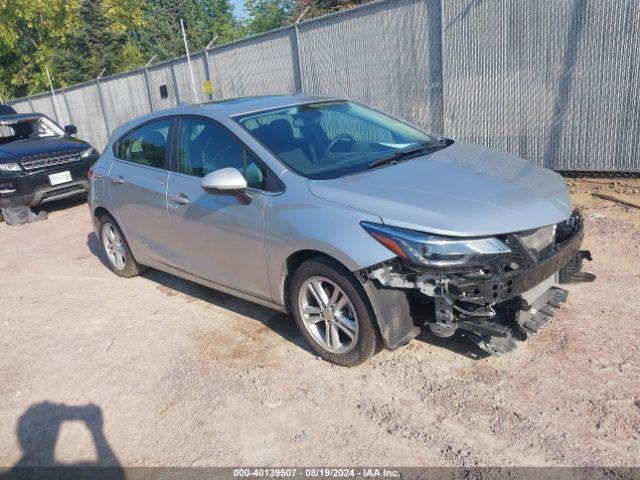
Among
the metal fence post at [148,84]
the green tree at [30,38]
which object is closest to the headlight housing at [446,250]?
the metal fence post at [148,84]

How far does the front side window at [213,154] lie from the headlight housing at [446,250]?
1085mm

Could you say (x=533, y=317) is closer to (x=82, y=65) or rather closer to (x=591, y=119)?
(x=591, y=119)

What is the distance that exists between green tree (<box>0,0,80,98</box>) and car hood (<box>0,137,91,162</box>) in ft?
58.2

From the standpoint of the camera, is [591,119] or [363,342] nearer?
[363,342]

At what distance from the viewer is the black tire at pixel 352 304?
10.6ft

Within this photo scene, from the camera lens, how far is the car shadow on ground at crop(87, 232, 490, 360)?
12.0ft

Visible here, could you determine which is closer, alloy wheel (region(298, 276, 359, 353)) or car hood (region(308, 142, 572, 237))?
car hood (region(308, 142, 572, 237))

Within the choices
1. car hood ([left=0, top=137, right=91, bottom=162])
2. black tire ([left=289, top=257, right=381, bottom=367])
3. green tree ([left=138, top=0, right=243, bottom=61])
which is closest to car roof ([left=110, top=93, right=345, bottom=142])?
black tire ([left=289, top=257, right=381, bottom=367])

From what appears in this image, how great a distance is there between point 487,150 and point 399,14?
4.94 metres

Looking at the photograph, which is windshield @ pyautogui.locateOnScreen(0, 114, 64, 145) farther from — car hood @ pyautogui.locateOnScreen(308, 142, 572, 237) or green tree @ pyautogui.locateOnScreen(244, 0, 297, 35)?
green tree @ pyautogui.locateOnScreen(244, 0, 297, 35)

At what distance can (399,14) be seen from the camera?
27.3ft

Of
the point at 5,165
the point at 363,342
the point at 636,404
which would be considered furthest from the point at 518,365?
the point at 5,165

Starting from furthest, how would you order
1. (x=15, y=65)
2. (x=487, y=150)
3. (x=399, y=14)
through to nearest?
(x=15, y=65) → (x=399, y=14) → (x=487, y=150)

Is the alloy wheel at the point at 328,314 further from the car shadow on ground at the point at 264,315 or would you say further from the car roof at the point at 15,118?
the car roof at the point at 15,118
